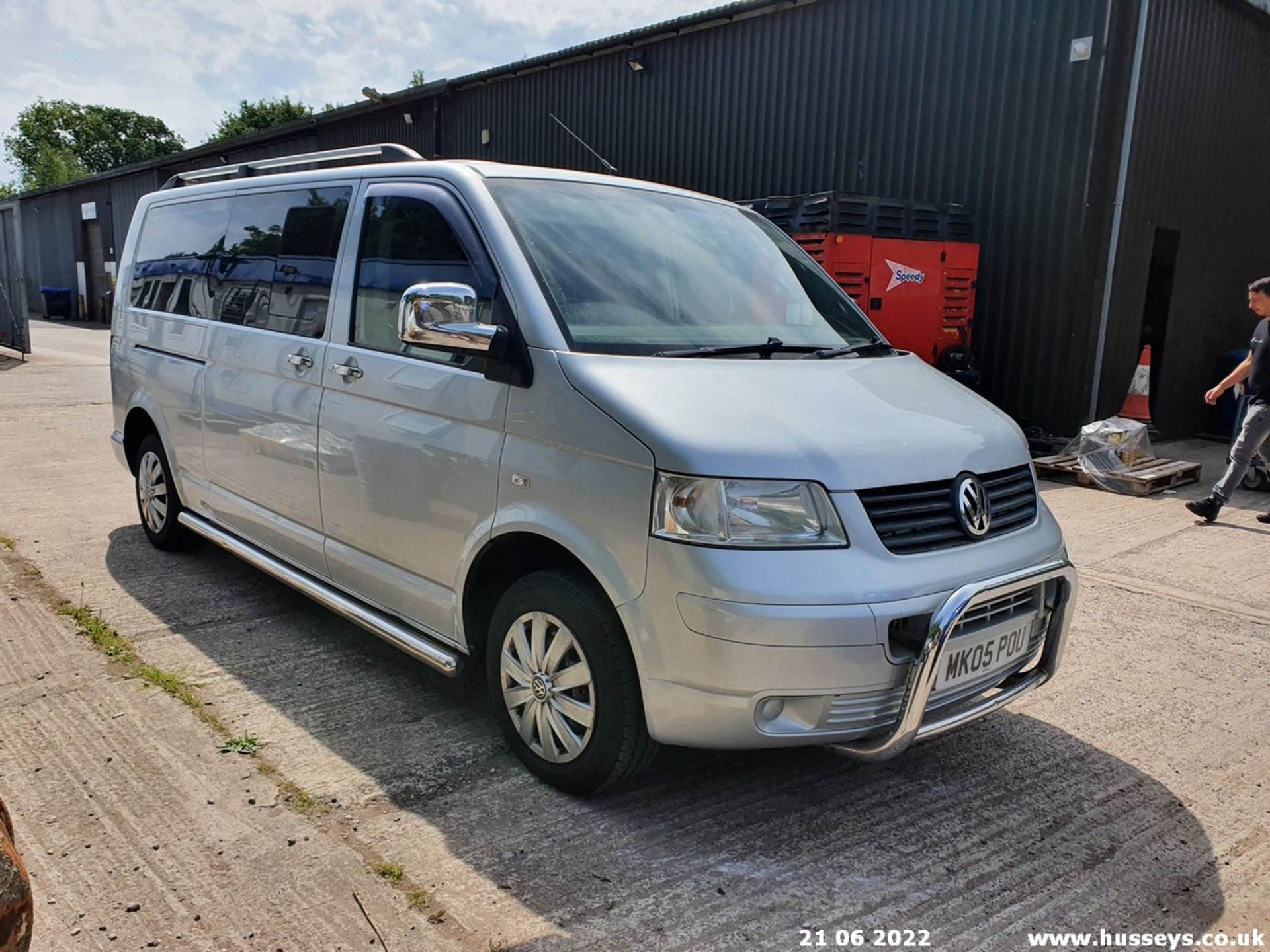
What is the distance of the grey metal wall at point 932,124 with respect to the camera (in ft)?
32.4

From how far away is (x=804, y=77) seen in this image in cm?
1223

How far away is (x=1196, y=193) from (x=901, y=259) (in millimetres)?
4509

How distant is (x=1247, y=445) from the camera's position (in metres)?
7.25

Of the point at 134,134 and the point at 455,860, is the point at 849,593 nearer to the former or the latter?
the point at 455,860

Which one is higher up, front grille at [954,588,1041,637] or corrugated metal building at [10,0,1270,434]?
corrugated metal building at [10,0,1270,434]

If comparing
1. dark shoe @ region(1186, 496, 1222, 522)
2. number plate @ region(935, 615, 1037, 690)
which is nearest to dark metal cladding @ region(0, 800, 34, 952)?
number plate @ region(935, 615, 1037, 690)

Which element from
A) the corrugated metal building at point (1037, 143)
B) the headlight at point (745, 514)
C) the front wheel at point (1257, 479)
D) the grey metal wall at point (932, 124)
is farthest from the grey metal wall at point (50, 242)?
the headlight at point (745, 514)

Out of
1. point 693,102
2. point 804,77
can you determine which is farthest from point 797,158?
point 693,102

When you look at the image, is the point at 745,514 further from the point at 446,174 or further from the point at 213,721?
the point at 213,721

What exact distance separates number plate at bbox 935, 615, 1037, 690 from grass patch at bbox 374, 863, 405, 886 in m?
1.56

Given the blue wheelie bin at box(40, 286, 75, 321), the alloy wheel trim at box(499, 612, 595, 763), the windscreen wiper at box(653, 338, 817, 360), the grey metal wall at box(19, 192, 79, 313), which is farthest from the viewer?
the grey metal wall at box(19, 192, 79, 313)

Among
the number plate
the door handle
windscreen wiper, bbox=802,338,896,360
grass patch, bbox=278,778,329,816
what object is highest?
windscreen wiper, bbox=802,338,896,360

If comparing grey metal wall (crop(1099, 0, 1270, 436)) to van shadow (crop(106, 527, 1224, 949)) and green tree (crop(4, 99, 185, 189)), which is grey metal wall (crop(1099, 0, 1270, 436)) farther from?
green tree (crop(4, 99, 185, 189))

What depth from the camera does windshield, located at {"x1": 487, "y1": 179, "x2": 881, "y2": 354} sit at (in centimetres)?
316
